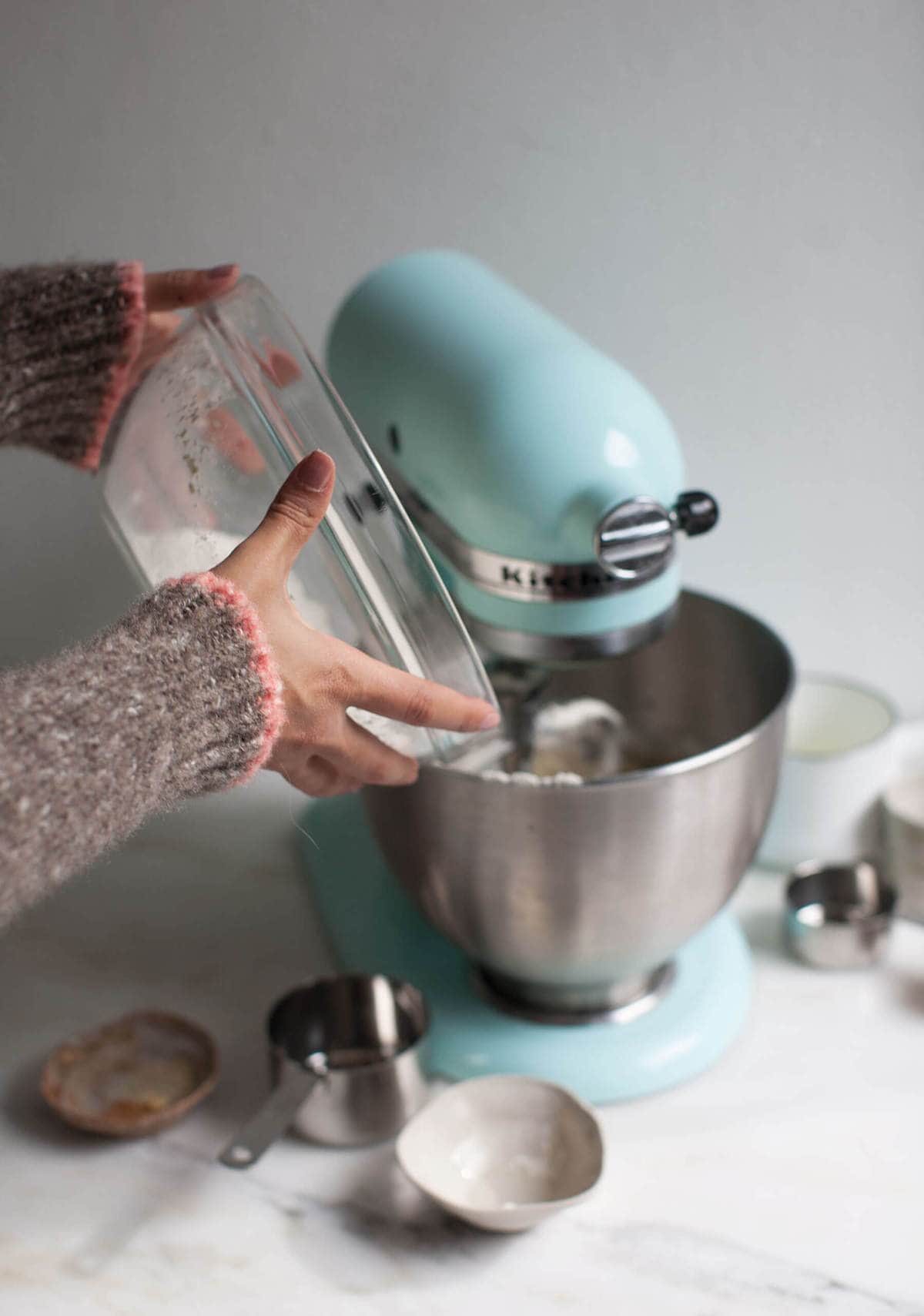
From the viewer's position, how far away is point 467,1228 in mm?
691

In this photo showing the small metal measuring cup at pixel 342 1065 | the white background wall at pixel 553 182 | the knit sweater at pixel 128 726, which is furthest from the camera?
the white background wall at pixel 553 182

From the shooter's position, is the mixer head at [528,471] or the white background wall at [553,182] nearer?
the mixer head at [528,471]

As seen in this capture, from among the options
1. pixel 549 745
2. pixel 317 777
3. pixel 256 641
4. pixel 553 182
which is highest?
pixel 553 182

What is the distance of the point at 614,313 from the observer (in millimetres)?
987

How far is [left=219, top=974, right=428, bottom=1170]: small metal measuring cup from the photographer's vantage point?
73 cm

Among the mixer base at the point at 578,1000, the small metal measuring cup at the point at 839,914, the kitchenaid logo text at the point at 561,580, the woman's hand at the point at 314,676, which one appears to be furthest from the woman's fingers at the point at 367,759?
the small metal measuring cup at the point at 839,914

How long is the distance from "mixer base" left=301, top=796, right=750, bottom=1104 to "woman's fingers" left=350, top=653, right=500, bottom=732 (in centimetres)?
26

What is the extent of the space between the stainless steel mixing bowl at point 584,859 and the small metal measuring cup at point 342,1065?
69mm

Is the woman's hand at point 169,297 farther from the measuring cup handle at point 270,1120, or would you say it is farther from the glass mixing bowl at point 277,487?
the measuring cup handle at point 270,1120

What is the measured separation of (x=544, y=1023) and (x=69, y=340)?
480 mm

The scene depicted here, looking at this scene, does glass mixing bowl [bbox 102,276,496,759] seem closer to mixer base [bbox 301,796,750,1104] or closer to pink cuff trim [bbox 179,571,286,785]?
pink cuff trim [bbox 179,571,286,785]

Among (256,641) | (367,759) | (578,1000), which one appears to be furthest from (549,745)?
(256,641)

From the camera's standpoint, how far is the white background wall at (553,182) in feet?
2.87

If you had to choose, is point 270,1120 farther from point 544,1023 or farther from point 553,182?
point 553,182
